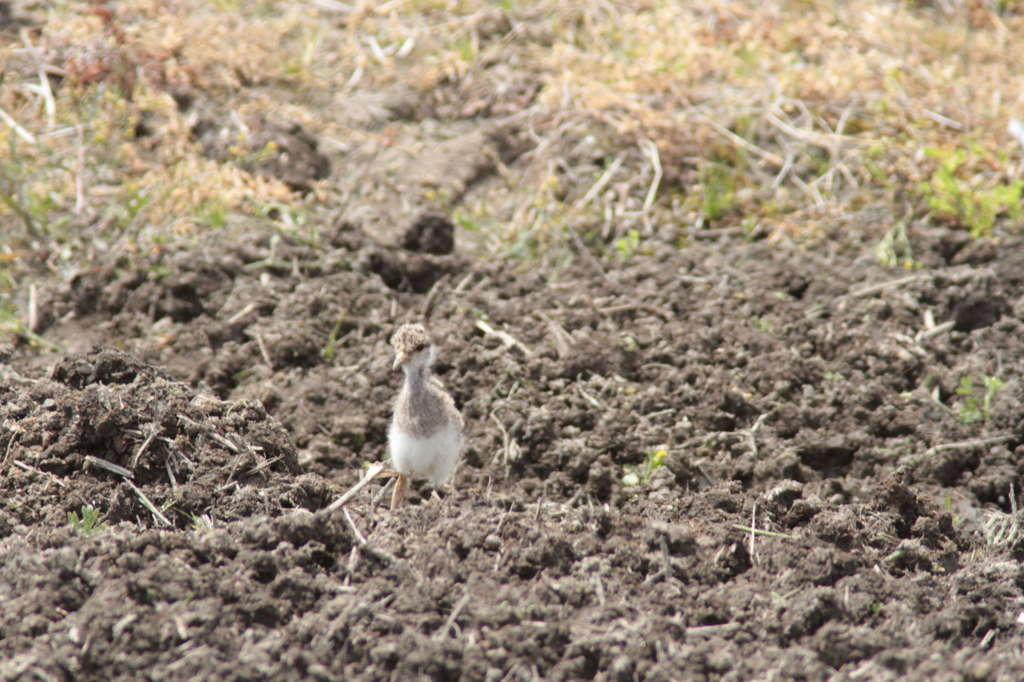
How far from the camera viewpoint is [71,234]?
5.91 meters

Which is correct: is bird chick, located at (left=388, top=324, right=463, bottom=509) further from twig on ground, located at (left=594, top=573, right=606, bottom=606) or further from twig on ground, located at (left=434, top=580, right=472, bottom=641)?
twig on ground, located at (left=594, top=573, right=606, bottom=606)

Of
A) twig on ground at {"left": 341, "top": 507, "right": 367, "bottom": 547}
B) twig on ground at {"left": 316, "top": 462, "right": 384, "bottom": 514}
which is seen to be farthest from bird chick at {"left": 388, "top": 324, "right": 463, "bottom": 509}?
twig on ground at {"left": 341, "top": 507, "right": 367, "bottom": 547}

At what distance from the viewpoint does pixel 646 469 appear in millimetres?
4457

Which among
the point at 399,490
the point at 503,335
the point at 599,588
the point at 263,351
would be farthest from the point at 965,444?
the point at 263,351

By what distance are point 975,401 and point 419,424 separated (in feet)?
9.88

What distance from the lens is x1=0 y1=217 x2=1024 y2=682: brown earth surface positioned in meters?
2.88

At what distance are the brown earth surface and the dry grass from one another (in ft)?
1.55

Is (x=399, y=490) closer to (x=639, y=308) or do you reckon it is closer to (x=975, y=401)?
(x=639, y=308)

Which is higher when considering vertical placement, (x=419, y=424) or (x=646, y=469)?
(x=419, y=424)

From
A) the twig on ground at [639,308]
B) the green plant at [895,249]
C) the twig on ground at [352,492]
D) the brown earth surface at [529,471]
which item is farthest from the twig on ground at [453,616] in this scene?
the green plant at [895,249]

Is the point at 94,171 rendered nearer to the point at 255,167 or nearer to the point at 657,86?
the point at 255,167

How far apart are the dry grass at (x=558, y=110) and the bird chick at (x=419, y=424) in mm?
1896

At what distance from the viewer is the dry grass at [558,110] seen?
6000 mm

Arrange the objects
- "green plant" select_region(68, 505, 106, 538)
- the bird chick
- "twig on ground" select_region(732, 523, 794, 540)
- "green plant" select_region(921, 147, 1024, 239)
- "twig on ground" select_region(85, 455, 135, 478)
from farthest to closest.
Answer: "green plant" select_region(921, 147, 1024, 239) → the bird chick → "twig on ground" select_region(85, 455, 135, 478) → "twig on ground" select_region(732, 523, 794, 540) → "green plant" select_region(68, 505, 106, 538)
